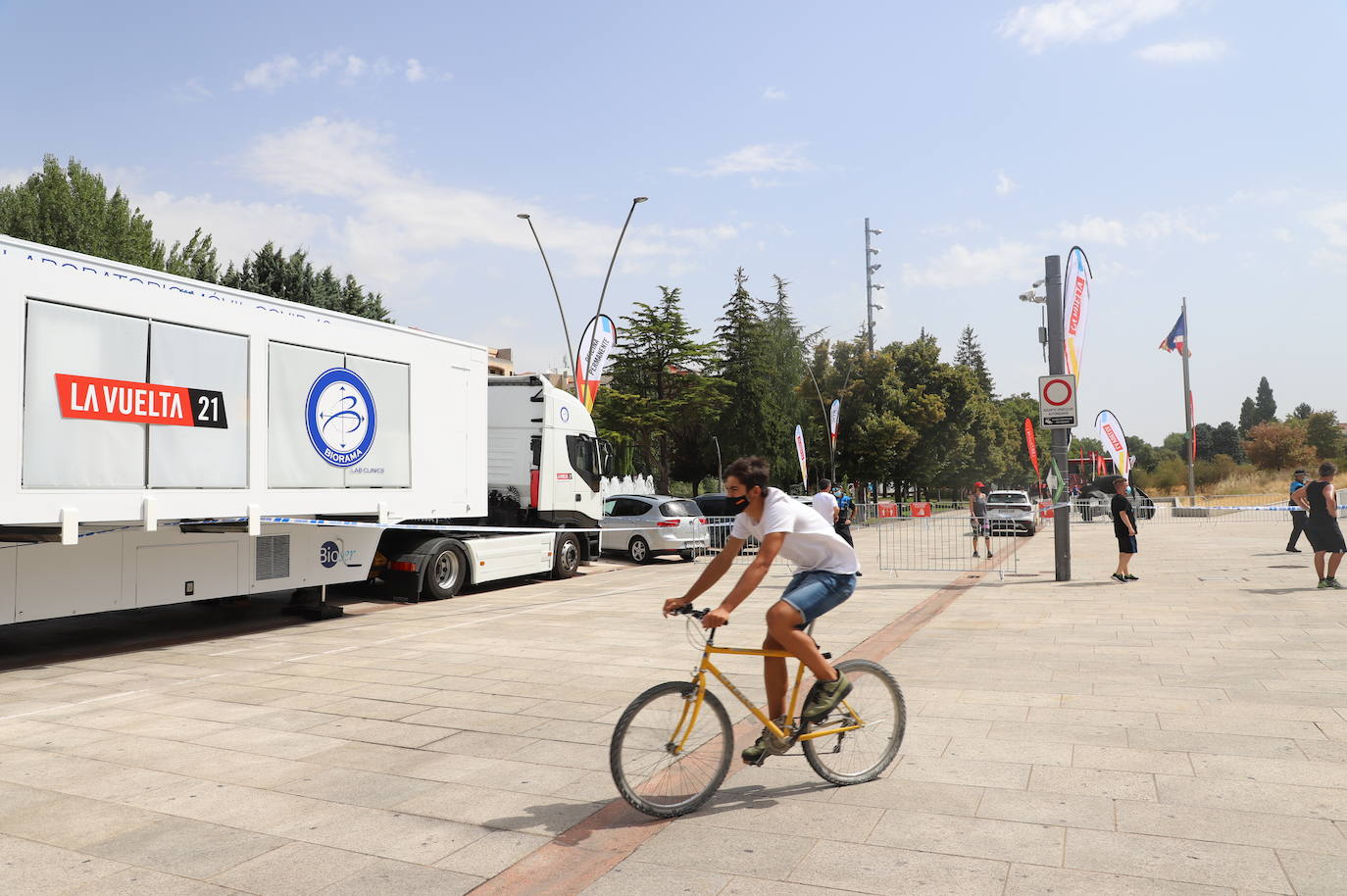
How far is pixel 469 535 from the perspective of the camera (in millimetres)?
15188

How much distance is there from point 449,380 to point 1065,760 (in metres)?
9.87

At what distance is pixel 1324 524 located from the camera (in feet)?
41.9

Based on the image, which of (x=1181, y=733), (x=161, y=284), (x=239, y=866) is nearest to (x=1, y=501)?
(x=161, y=284)

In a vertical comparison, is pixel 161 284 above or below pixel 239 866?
above

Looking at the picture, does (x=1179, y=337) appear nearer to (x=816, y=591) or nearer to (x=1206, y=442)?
(x=816, y=591)

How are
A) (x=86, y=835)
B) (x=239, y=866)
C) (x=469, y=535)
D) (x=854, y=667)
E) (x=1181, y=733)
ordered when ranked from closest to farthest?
1. (x=239, y=866)
2. (x=86, y=835)
3. (x=854, y=667)
4. (x=1181, y=733)
5. (x=469, y=535)

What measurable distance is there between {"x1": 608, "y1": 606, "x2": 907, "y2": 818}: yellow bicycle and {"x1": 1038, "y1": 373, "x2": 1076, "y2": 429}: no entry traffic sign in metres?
11.8

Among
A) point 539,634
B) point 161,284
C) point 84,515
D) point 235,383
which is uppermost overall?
point 161,284

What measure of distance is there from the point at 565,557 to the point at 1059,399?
8768 mm

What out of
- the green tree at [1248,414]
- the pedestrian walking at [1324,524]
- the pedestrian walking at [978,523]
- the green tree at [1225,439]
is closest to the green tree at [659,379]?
the pedestrian walking at [978,523]

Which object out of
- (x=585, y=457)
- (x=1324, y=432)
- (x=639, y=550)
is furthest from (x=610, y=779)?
(x=1324, y=432)

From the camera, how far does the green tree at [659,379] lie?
46.6 metres

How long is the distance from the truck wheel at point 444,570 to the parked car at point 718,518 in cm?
782

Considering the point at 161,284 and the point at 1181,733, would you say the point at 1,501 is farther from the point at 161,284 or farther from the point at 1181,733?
the point at 1181,733
